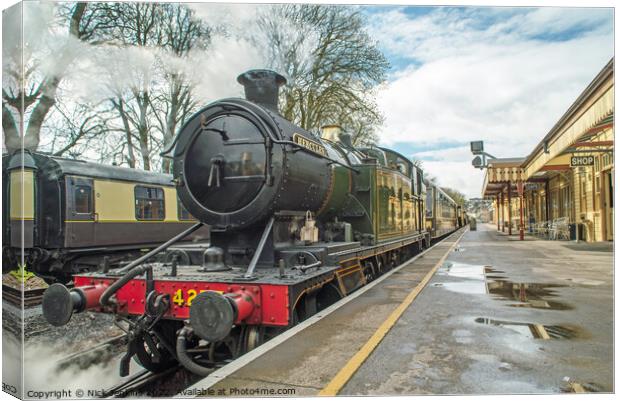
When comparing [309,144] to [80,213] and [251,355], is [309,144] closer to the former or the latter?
[251,355]

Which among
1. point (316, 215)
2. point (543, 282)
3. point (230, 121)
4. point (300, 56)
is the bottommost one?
point (543, 282)

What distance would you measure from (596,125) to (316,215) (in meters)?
4.92

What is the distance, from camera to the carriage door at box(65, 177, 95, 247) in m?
9.85

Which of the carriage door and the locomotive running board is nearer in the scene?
the locomotive running board

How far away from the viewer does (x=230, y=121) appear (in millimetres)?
5090

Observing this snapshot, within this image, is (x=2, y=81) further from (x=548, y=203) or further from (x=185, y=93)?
(x=548, y=203)

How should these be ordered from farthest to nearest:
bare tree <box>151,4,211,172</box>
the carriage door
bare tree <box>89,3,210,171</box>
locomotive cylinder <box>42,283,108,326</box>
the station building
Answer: the carriage door, the station building, bare tree <box>151,4,211,172</box>, bare tree <box>89,3,210,171</box>, locomotive cylinder <box>42,283,108,326</box>

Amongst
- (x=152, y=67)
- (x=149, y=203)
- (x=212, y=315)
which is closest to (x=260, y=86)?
(x=152, y=67)

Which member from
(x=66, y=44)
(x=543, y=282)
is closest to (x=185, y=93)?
(x=66, y=44)

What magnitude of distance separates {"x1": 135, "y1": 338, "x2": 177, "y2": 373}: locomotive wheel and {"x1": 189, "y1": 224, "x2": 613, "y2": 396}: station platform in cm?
152

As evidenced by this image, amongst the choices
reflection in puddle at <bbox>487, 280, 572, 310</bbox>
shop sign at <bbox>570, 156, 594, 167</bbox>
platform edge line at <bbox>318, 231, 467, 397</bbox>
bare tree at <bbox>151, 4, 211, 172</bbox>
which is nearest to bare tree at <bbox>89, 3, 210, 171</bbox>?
bare tree at <bbox>151, 4, 211, 172</bbox>

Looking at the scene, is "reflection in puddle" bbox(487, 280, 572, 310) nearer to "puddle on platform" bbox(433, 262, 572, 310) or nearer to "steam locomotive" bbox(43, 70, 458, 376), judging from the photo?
"puddle on platform" bbox(433, 262, 572, 310)

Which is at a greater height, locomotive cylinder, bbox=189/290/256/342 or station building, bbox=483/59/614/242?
station building, bbox=483/59/614/242

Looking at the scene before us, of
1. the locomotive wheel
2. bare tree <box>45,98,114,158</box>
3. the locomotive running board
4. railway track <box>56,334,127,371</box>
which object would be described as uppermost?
bare tree <box>45,98,114,158</box>
